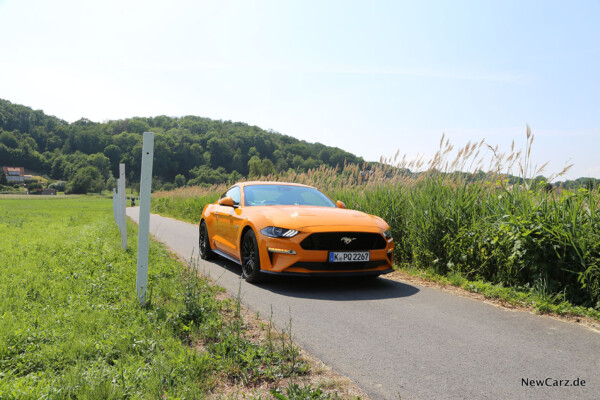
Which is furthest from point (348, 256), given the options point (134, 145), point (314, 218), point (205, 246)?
point (134, 145)

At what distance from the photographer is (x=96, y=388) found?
2.74 meters

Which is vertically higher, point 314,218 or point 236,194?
point 236,194

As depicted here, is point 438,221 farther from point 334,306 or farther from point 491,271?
point 334,306

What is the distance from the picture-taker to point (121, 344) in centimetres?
356

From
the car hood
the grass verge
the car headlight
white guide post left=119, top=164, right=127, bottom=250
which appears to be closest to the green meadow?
the grass verge

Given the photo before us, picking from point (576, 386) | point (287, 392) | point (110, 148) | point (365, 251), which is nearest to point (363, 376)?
point (287, 392)

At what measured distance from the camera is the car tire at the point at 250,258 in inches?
250

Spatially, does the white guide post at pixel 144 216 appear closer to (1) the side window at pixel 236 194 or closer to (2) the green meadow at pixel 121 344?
(2) the green meadow at pixel 121 344

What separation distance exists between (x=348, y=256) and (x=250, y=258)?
150cm

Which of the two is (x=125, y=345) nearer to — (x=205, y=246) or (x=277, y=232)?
(x=277, y=232)

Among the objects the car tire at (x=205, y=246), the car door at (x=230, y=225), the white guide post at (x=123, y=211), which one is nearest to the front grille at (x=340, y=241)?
the car door at (x=230, y=225)

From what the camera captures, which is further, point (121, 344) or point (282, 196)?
point (282, 196)

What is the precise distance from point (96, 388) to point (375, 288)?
439 cm

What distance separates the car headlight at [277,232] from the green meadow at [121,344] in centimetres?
102
